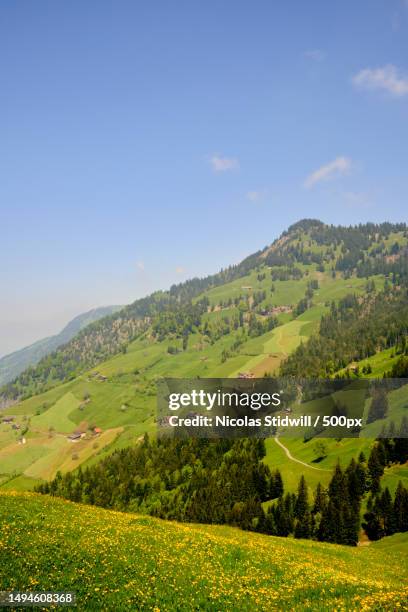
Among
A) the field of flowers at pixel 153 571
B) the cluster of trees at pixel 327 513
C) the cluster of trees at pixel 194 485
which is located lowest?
the cluster of trees at pixel 194 485

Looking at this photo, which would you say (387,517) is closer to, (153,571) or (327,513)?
(327,513)

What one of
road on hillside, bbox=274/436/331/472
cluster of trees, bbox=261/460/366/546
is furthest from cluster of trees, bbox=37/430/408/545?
road on hillside, bbox=274/436/331/472

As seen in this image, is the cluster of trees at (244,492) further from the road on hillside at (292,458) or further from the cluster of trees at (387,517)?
the road on hillside at (292,458)

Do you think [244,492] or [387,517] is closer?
[387,517]

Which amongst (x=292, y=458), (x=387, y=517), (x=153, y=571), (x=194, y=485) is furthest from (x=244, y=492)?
(x=153, y=571)

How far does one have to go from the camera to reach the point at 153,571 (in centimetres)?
2200

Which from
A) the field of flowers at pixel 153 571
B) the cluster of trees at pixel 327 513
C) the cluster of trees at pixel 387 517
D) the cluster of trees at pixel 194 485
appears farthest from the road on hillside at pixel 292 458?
the field of flowers at pixel 153 571

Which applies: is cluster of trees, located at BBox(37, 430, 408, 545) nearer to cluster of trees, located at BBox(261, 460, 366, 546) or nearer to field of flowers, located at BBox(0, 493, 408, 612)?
cluster of trees, located at BBox(261, 460, 366, 546)

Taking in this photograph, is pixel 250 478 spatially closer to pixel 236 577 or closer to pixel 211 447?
pixel 211 447

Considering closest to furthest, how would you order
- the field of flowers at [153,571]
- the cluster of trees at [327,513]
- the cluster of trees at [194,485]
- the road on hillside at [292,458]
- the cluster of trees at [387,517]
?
the field of flowers at [153,571]
the cluster of trees at [327,513]
the cluster of trees at [387,517]
the cluster of trees at [194,485]
the road on hillside at [292,458]

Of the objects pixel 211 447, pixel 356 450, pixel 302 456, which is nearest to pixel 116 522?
pixel 356 450

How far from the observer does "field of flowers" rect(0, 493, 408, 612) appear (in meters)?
19.2

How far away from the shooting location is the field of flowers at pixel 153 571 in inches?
755

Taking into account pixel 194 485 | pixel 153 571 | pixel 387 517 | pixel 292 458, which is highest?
pixel 153 571
